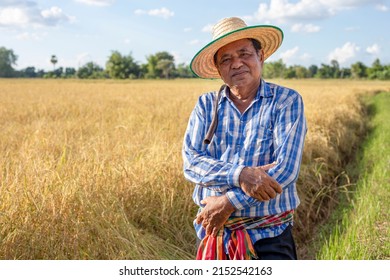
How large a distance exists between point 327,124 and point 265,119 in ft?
19.0

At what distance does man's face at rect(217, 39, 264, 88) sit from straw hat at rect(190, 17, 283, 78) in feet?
0.10

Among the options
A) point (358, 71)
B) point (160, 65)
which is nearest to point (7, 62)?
point (160, 65)

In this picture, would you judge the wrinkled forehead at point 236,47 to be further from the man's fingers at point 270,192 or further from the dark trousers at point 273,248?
the dark trousers at point 273,248

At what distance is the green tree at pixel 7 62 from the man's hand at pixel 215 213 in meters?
62.0

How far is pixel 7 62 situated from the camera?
201ft

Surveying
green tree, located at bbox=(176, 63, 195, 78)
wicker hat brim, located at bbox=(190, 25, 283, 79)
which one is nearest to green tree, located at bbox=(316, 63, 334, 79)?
green tree, located at bbox=(176, 63, 195, 78)

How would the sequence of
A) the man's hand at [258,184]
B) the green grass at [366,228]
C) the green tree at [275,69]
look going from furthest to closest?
the green tree at [275,69]
the green grass at [366,228]
the man's hand at [258,184]

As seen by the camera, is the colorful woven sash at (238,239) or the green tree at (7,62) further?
the green tree at (7,62)

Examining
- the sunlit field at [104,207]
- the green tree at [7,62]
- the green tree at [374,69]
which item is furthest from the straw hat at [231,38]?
the green tree at [374,69]

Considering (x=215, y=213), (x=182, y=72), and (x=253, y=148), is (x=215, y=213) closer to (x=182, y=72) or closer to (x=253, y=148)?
(x=253, y=148)

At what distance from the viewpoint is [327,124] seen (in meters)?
7.27

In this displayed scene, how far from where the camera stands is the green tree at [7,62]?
58.8m
